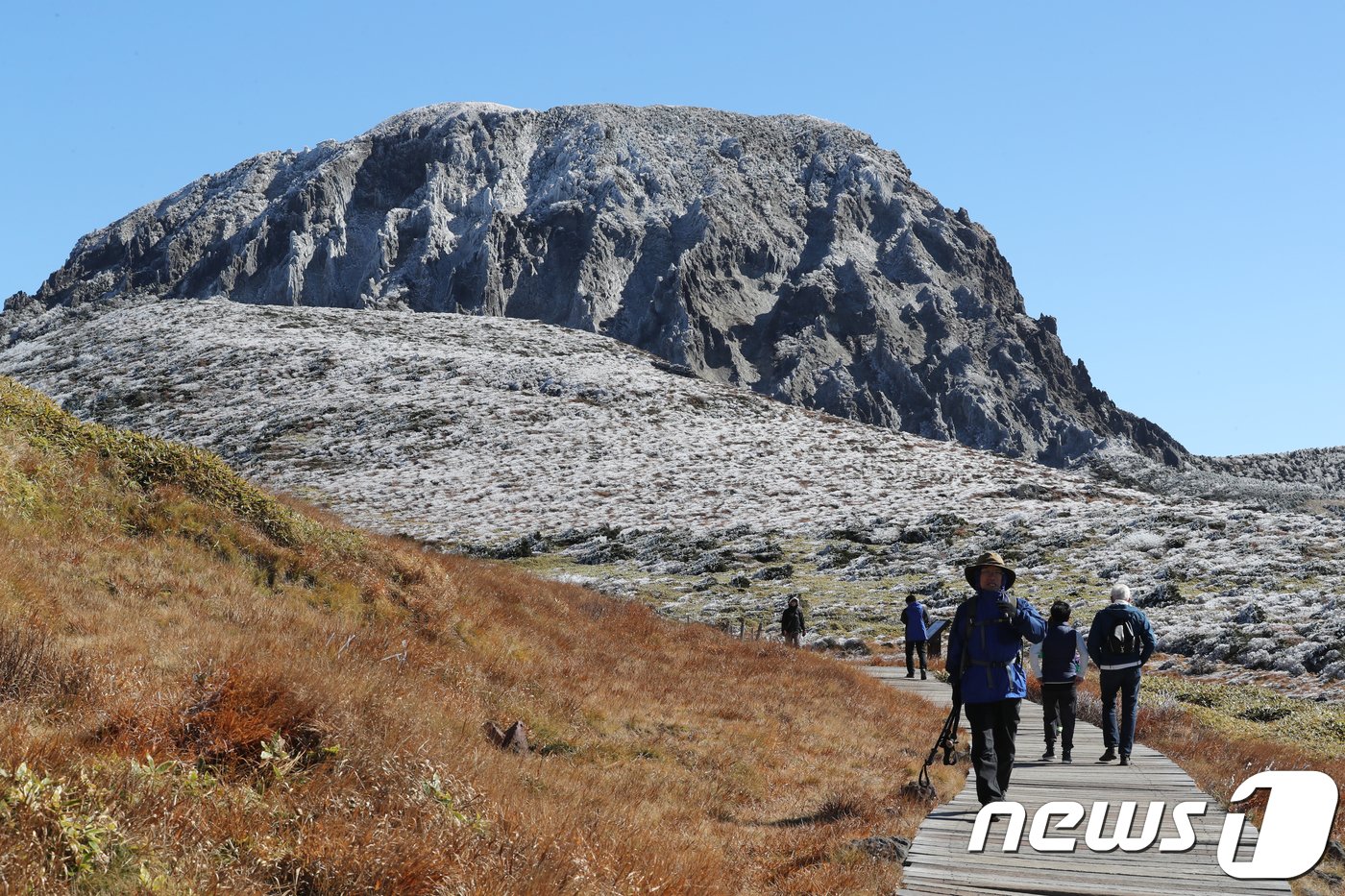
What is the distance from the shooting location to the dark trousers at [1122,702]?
11.6m

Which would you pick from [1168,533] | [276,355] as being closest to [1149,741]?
[1168,533]

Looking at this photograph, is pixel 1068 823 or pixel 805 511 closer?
pixel 1068 823

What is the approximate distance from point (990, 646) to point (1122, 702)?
13.9ft

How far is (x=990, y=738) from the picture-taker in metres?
9.09

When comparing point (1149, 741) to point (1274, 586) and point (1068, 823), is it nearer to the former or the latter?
point (1068, 823)

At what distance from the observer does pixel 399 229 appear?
543ft

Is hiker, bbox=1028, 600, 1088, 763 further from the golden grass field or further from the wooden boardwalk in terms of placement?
the golden grass field

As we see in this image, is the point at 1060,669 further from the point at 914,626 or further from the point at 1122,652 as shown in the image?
the point at 914,626

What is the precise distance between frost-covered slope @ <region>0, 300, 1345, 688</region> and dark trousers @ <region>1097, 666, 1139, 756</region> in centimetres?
1238

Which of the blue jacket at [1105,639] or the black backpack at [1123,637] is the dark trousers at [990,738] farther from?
the black backpack at [1123,637]

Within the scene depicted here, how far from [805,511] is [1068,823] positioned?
126 ft

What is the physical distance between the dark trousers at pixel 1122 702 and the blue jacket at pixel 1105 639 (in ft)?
0.45

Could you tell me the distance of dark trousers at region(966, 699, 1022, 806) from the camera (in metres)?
8.91

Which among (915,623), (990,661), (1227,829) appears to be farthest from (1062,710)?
(915,623)
